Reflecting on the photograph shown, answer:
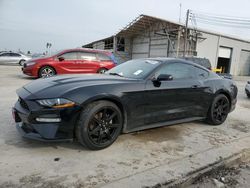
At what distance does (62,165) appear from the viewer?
2740 millimetres

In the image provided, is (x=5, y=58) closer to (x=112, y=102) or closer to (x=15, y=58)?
(x=15, y=58)

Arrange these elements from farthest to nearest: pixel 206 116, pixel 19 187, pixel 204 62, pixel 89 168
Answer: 1. pixel 204 62
2. pixel 206 116
3. pixel 89 168
4. pixel 19 187

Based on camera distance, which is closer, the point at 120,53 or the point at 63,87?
the point at 63,87

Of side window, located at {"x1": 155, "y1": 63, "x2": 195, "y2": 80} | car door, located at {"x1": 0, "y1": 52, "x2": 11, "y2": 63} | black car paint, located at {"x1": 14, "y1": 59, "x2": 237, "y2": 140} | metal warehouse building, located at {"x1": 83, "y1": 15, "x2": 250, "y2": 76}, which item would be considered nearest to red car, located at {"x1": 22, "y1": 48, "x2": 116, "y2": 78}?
black car paint, located at {"x1": 14, "y1": 59, "x2": 237, "y2": 140}

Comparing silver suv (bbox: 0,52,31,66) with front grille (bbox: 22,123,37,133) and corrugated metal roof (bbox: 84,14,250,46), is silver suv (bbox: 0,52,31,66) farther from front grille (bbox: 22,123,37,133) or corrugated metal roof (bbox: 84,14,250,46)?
front grille (bbox: 22,123,37,133)

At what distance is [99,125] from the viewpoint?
3182 millimetres

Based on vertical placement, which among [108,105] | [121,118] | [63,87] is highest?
[63,87]

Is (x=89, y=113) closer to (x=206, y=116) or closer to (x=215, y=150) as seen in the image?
(x=215, y=150)

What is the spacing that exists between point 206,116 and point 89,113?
2.84m

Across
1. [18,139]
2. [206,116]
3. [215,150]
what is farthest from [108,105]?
[206,116]

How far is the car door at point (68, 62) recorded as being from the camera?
9.85 metres

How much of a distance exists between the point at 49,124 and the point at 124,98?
3.72 ft

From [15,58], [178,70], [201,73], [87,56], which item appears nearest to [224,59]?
[87,56]

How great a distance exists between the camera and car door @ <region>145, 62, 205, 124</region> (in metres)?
3.65
